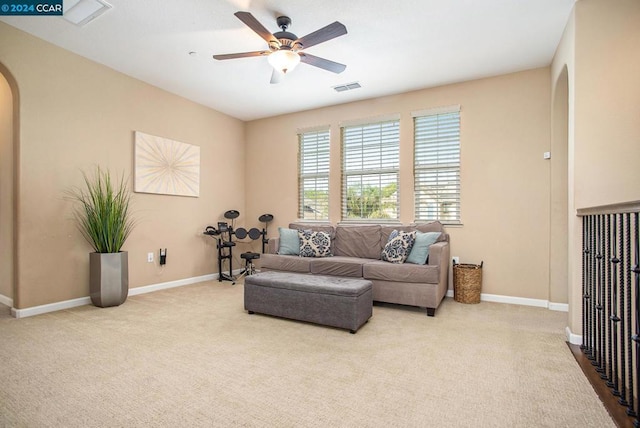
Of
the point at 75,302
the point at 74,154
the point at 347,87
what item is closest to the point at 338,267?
the point at 347,87

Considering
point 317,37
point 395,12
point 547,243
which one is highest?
point 395,12

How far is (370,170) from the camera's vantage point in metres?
5.14

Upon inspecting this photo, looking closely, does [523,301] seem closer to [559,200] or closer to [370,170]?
[559,200]

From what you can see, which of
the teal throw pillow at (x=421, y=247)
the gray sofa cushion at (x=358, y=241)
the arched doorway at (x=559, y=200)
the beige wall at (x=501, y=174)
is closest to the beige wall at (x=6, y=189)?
the gray sofa cushion at (x=358, y=241)

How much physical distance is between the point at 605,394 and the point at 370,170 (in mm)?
3733

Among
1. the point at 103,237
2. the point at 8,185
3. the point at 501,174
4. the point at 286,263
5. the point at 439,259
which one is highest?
the point at 501,174

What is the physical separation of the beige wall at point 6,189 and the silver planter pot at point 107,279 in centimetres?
91

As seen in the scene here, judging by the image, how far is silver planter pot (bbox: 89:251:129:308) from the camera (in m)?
3.74

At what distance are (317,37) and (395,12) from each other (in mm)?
808

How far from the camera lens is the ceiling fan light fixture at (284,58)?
296 centimetres

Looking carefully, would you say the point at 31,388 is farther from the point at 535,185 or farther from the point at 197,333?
the point at 535,185

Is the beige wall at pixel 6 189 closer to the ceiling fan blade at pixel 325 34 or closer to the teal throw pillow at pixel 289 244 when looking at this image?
the teal throw pillow at pixel 289 244

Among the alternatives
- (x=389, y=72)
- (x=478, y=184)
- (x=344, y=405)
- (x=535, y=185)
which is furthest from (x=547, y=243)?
(x=344, y=405)

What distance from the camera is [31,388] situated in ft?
6.67
